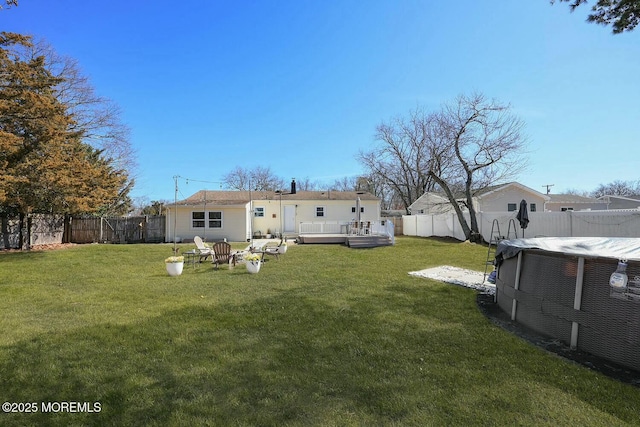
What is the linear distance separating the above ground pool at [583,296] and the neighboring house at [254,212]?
652 inches

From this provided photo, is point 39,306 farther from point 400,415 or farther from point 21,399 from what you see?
point 400,415

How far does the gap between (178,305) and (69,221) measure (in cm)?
1847

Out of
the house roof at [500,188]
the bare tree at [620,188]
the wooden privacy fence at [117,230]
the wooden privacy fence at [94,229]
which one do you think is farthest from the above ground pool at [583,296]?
the bare tree at [620,188]

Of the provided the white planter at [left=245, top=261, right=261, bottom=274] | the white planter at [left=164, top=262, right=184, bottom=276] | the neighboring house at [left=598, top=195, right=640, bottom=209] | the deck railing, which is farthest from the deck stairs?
the neighboring house at [left=598, top=195, right=640, bottom=209]

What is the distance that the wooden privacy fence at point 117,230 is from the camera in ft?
65.7

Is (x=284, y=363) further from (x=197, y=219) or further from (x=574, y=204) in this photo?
(x=574, y=204)

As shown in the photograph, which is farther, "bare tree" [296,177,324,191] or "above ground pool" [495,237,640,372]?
"bare tree" [296,177,324,191]

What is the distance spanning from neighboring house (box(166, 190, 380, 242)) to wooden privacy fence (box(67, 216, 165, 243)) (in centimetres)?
99

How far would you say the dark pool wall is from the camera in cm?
351

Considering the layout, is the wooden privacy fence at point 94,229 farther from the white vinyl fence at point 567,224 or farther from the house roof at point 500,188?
the house roof at point 500,188

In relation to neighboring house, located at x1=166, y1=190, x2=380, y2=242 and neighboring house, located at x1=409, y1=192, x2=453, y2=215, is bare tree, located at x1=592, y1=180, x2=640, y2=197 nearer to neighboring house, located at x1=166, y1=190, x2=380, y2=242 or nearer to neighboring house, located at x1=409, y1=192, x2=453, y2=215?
neighboring house, located at x1=409, y1=192, x2=453, y2=215

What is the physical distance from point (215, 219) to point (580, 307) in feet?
66.2

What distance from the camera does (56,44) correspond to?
20.5m

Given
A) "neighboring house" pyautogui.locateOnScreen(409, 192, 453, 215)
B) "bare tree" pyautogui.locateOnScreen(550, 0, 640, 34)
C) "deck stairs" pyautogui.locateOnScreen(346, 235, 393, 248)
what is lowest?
"deck stairs" pyautogui.locateOnScreen(346, 235, 393, 248)
